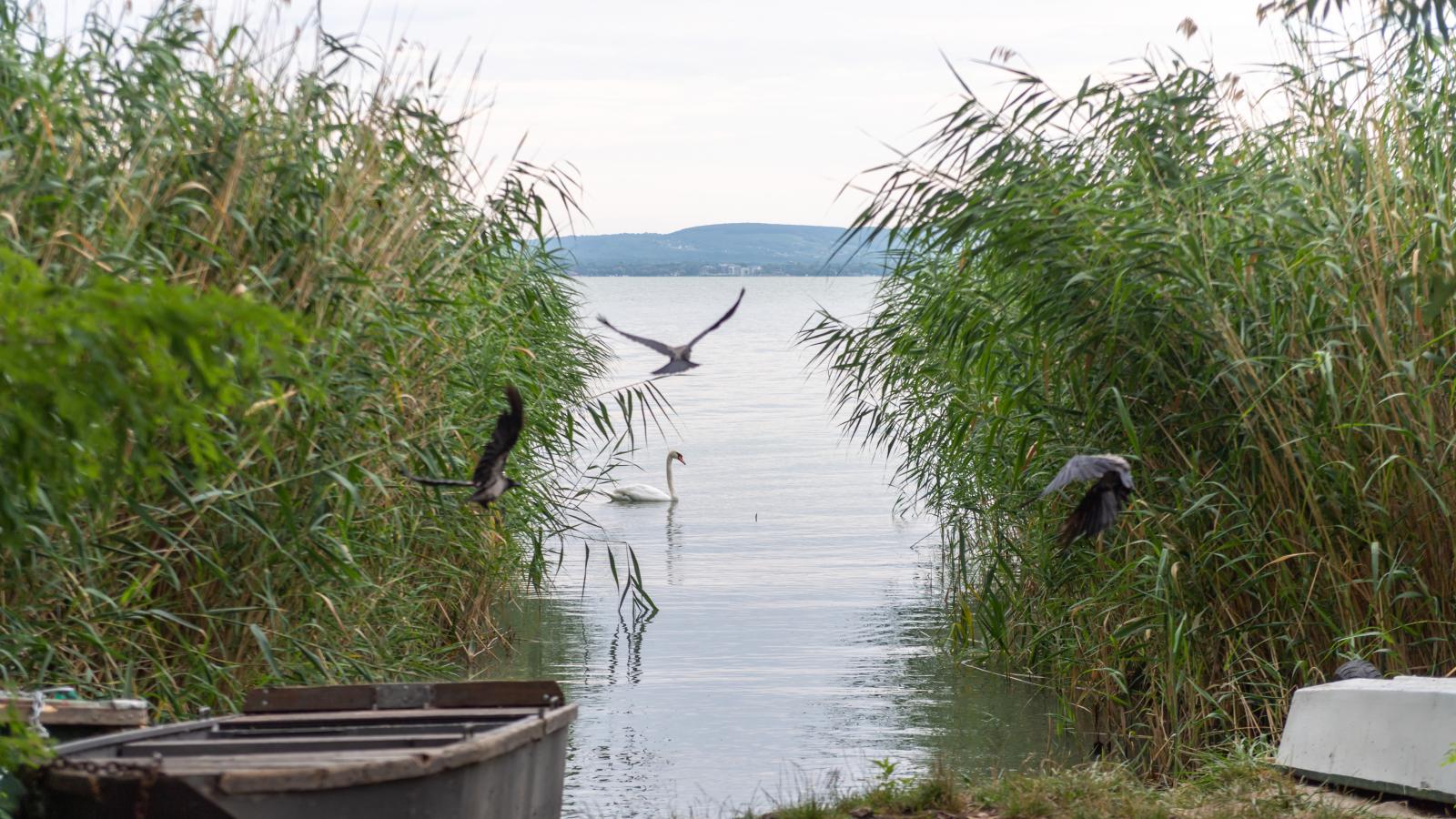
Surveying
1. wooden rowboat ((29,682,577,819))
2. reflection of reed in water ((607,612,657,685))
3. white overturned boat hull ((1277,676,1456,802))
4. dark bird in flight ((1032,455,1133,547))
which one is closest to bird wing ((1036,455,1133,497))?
dark bird in flight ((1032,455,1133,547))

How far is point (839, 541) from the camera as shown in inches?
627

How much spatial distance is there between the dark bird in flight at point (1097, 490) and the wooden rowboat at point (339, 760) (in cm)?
196

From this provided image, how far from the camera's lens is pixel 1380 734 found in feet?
15.8

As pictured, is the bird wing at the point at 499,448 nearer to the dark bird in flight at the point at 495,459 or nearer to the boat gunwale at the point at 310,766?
the dark bird in flight at the point at 495,459

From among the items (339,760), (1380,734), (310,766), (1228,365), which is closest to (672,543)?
(1228,365)

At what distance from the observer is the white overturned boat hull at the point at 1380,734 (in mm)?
4641

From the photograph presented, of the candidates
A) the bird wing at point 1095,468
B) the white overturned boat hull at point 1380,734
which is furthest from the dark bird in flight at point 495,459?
the white overturned boat hull at point 1380,734

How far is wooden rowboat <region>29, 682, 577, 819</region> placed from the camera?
352cm

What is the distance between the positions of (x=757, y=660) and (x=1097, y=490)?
4.67 m

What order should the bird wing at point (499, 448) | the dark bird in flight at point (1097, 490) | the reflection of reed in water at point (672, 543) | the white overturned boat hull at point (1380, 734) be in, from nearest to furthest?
the white overturned boat hull at point (1380, 734)
the bird wing at point (499, 448)
the dark bird in flight at point (1097, 490)
the reflection of reed in water at point (672, 543)

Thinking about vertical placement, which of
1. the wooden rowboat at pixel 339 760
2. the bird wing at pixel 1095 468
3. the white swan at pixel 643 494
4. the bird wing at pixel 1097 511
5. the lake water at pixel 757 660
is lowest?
the lake water at pixel 757 660

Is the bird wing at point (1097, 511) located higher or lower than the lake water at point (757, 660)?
higher

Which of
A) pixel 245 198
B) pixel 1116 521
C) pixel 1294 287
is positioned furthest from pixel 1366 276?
pixel 245 198

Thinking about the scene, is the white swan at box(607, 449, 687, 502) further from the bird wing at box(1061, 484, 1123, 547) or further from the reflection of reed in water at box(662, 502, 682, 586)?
the bird wing at box(1061, 484, 1123, 547)
